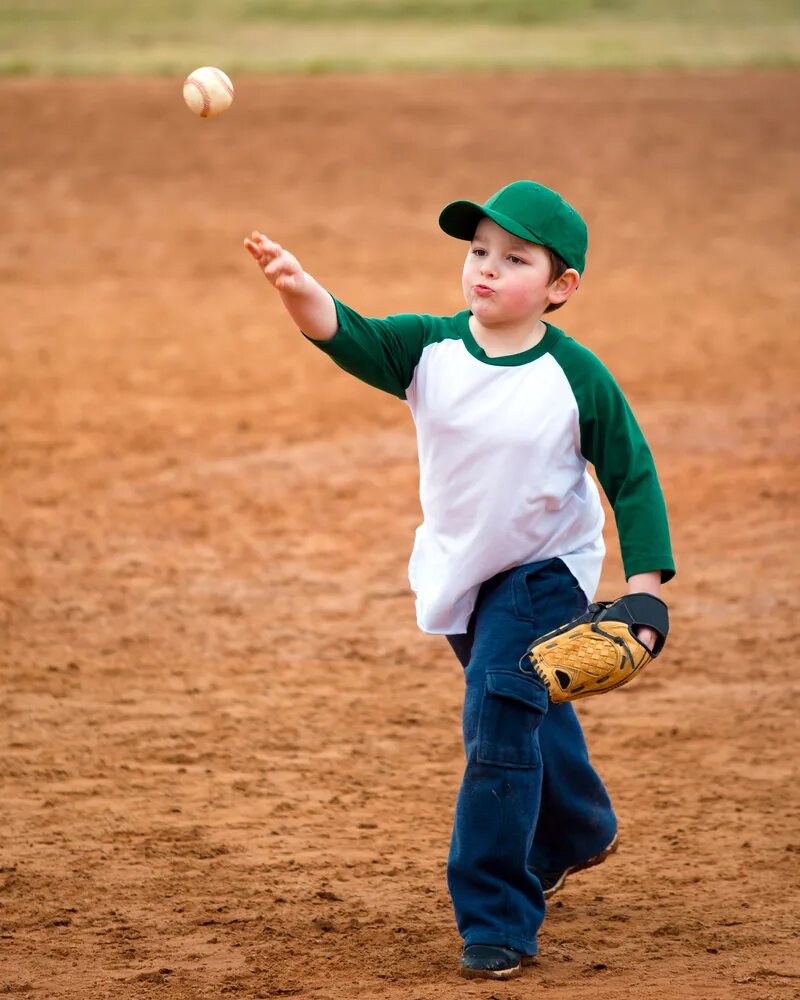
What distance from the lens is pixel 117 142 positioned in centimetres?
1655

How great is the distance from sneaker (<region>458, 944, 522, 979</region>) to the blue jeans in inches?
0.6

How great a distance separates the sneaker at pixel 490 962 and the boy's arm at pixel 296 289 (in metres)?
1.33

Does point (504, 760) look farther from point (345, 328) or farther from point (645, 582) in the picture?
point (345, 328)

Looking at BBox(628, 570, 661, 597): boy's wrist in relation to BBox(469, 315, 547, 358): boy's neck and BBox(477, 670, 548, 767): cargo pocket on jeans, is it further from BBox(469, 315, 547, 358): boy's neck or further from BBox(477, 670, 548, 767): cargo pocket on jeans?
BBox(469, 315, 547, 358): boy's neck

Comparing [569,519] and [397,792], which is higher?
[569,519]

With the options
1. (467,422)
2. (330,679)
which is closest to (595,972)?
(467,422)

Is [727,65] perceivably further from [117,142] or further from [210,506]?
[210,506]

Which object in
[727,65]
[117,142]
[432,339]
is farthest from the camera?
[727,65]

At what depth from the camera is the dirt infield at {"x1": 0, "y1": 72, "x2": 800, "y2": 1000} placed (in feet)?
11.3

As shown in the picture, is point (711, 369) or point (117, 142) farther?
point (117, 142)

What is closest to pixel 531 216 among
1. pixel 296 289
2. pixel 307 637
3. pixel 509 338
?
pixel 509 338

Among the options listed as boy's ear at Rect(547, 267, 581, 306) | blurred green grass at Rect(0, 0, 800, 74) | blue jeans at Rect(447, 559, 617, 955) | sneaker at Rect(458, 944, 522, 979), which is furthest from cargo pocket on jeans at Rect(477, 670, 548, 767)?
blurred green grass at Rect(0, 0, 800, 74)

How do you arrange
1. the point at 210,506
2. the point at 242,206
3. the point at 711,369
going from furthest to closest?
the point at 242,206, the point at 711,369, the point at 210,506

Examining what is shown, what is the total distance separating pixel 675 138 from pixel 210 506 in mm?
11952
